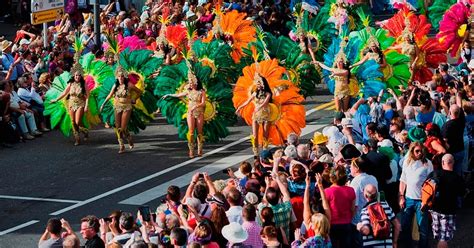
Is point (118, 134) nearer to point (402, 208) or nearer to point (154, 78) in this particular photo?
point (154, 78)

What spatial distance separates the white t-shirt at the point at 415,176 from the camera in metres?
16.1

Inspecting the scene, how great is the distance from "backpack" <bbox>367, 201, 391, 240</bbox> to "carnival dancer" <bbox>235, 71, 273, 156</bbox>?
690 centimetres

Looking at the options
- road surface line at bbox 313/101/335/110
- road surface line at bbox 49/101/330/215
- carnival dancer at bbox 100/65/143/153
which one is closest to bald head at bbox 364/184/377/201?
road surface line at bbox 49/101/330/215

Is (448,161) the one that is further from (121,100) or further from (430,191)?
(121,100)

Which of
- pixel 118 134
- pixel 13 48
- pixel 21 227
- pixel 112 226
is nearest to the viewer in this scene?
pixel 112 226

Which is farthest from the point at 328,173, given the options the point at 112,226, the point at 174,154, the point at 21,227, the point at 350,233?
the point at 174,154

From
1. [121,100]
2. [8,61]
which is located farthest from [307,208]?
[8,61]

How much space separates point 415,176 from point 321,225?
2705mm

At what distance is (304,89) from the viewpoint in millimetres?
24547

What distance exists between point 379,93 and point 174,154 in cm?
386

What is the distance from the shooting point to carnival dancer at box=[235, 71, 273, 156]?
21.4 metres

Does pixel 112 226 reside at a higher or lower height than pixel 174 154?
higher

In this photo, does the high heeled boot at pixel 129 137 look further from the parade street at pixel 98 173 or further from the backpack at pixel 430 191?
the backpack at pixel 430 191

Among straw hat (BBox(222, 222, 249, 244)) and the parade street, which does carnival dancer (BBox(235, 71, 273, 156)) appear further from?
straw hat (BBox(222, 222, 249, 244))
